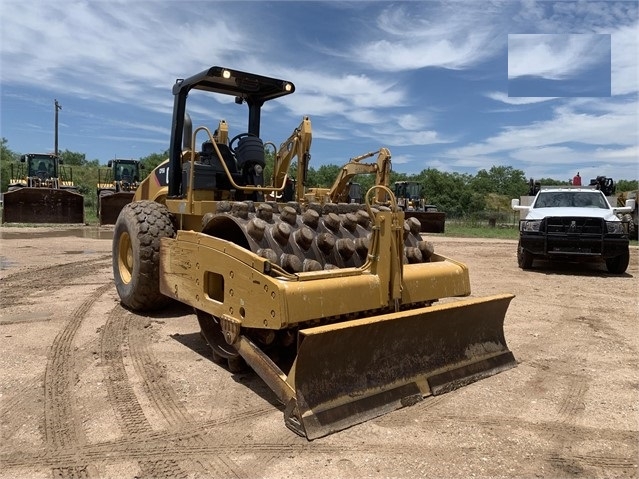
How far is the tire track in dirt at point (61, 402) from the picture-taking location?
9.99ft

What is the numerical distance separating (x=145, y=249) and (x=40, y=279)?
3911 millimetres

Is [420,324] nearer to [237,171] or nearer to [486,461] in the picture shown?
[486,461]

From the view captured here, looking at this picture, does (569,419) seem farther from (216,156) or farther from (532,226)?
(532,226)

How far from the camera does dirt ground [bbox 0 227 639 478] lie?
288 cm

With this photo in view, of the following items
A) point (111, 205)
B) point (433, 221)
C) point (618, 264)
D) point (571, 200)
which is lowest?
point (618, 264)

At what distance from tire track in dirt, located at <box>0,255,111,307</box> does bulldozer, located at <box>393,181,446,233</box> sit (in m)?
17.5

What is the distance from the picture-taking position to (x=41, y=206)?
71.6 feet

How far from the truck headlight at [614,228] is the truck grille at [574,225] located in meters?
0.17

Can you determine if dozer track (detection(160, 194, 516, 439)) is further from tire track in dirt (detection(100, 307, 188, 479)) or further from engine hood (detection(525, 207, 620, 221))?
engine hood (detection(525, 207, 620, 221))

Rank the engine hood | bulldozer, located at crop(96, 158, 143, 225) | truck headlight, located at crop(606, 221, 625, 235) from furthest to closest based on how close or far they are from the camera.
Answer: bulldozer, located at crop(96, 158, 143, 225)
the engine hood
truck headlight, located at crop(606, 221, 625, 235)

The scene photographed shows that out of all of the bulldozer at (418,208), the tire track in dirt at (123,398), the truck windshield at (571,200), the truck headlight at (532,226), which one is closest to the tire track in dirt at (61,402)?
the tire track in dirt at (123,398)

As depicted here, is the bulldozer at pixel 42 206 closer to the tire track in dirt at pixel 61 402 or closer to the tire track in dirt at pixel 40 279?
the tire track in dirt at pixel 40 279

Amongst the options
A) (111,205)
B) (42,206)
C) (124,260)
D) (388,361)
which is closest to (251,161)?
(124,260)

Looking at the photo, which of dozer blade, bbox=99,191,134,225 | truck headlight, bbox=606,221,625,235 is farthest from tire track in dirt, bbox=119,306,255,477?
dozer blade, bbox=99,191,134,225
